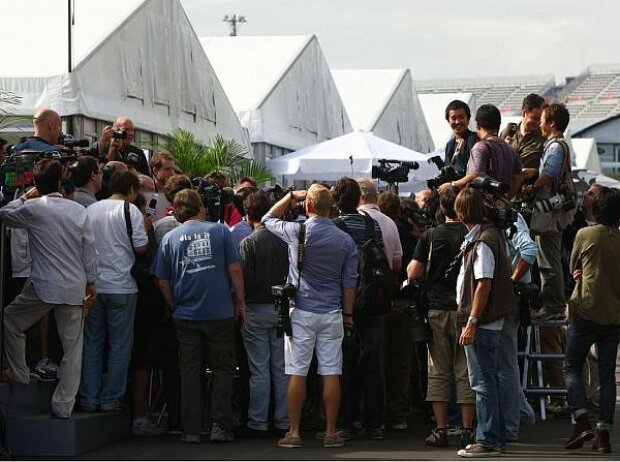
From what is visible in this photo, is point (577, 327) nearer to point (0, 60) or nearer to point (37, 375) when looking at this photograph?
point (37, 375)

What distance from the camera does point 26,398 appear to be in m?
10.1

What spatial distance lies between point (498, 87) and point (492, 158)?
6332 inches

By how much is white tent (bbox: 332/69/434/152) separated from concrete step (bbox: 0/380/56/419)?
88.7ft

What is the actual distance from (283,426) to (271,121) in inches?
681

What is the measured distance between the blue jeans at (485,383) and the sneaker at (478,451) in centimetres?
3

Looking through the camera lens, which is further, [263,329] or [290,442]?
[263,329]

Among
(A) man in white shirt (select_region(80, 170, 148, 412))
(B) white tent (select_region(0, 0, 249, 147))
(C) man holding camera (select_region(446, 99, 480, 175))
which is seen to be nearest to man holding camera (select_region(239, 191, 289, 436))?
(A) man in white shirt (select_region(80, 170, 148, 412))

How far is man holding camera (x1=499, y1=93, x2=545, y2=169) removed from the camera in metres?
12.4

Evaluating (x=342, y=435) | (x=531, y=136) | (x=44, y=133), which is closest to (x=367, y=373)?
(x=342, y=435)

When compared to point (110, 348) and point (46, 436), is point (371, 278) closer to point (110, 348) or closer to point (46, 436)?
point (110, 348)

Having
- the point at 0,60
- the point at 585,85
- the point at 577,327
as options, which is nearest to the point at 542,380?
the point at 577,327

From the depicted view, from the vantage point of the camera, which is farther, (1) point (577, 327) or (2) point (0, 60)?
(2) point (0, 60)

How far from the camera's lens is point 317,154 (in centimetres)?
2195

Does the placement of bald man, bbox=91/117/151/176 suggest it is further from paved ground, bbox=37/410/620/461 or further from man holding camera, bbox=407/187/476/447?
man holding camera, bbox=407/187/476/447
